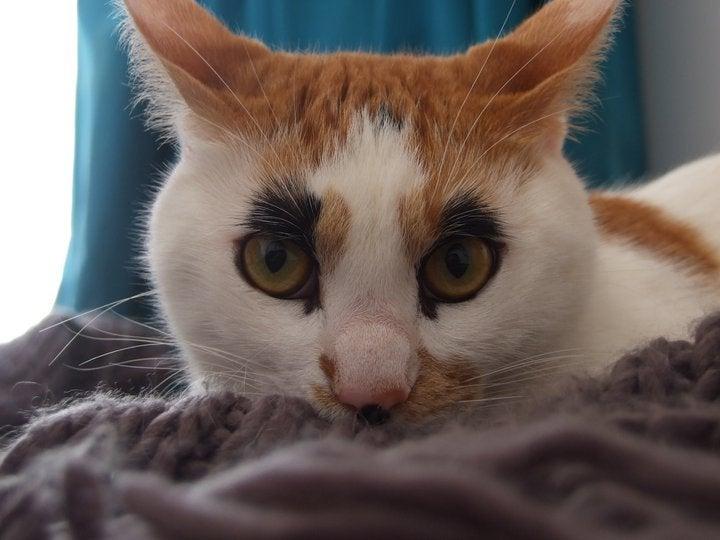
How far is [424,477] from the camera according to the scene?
1.03ft

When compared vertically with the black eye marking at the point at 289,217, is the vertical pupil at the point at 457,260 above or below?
below

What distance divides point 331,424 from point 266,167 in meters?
0.32

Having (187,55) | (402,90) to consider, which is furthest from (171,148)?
(402,90)

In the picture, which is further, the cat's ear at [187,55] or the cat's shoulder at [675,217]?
the cat's shoulder at [675,217]

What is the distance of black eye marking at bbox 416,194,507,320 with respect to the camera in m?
0.71

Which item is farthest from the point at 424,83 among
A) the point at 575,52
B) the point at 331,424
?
the point at 331,424

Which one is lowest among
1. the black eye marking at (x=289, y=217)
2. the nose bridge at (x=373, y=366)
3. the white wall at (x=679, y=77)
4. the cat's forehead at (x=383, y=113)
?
the nose bridge at (x=373, y=366)

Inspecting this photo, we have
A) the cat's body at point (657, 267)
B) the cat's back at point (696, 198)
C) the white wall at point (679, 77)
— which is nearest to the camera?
the cat's body at point (657, 267)

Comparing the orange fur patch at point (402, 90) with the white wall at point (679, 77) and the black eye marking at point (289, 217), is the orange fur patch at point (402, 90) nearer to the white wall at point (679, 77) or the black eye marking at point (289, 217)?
the black eye marking at point (289, 217)

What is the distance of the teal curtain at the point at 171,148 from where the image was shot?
1.86m

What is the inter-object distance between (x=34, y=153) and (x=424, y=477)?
6.21 feet

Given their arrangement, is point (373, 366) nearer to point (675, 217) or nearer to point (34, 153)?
point (675, 217)

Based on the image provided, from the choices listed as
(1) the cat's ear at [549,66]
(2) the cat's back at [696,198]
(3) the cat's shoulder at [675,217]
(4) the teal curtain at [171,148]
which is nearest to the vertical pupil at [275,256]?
(1) the cat's ear at [549,66]

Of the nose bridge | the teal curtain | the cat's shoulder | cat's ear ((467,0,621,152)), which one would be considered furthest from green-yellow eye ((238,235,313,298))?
the teal curtain
